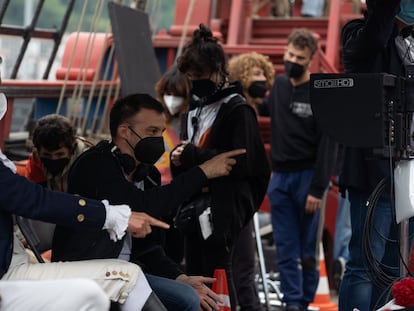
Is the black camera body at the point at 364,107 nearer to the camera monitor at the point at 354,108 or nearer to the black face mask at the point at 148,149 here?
the camera monitor at the point at 354,108

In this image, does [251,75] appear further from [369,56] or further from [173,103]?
[369,56]

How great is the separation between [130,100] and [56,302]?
4.25ft

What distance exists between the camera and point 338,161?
23.7ft

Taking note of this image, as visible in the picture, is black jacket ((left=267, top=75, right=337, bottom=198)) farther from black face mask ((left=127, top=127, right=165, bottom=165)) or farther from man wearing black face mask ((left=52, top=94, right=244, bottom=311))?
black face mask ((left=127, top=127, right=165, bottom=165))

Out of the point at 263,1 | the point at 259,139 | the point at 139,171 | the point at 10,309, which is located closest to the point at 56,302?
the point at 10,309

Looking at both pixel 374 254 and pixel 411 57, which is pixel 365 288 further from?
pixel 411 57

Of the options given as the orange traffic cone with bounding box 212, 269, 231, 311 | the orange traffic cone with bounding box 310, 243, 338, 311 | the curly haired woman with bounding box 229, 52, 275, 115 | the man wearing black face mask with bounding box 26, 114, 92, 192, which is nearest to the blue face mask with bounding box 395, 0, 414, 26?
the orange traffic cone with bounding box 212, 269, 231, 311

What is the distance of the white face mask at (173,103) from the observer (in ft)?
22.1

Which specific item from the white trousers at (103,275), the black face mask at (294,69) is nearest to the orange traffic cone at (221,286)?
the white trousers at (103,275)

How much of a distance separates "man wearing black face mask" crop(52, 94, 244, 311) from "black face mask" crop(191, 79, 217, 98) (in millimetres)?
612

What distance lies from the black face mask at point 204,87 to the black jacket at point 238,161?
0.18 ft

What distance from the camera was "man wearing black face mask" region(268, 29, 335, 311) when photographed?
7.36 metres

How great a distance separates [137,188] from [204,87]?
39.9 inches

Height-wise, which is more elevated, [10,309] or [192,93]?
[192,93]
